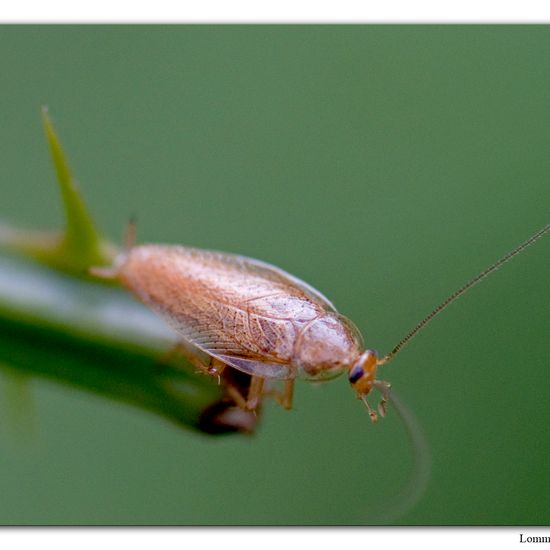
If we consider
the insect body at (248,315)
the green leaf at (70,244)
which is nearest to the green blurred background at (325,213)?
the insect body at (248,315)

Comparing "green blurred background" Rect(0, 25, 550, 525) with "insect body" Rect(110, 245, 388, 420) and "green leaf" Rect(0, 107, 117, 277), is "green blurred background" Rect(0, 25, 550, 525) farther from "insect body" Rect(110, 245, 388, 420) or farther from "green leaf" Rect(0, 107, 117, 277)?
"green leaf" Rect(0, 107, 117, 277)

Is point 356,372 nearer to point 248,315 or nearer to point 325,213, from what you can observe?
point 248,315

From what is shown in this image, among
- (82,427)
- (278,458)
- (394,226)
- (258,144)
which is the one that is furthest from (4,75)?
(278,458)

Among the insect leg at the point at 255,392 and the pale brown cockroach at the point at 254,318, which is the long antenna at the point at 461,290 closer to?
the pale brown cockroach at the point at 254,318

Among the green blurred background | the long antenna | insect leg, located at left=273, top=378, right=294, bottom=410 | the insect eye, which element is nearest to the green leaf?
the green blurred background

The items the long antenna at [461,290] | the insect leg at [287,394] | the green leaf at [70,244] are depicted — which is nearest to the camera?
the green leaf at [70,244]

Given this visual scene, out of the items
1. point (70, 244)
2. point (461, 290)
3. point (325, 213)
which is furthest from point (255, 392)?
point (325, 213)
